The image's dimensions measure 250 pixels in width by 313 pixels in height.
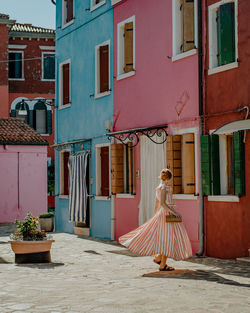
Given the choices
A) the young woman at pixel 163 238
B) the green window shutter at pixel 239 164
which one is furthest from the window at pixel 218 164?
the young woman at pixel 163 238

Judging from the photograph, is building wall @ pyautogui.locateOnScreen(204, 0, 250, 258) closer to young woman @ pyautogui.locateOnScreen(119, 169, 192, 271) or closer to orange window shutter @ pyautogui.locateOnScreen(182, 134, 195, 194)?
orange window shutter @ pyautogui.locateOnScreen(182, 134, 195, 194)

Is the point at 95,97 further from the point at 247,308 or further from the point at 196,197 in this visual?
the point at 247,308

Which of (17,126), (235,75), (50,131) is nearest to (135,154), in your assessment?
(235,75)

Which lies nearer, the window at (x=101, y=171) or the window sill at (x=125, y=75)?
the window sill at (x=125, y=75)

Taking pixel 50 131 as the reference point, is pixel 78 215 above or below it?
below

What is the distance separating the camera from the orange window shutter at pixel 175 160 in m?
14.9

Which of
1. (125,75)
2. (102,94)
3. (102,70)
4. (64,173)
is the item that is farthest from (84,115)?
(125,75)

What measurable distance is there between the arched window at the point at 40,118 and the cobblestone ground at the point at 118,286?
25541 mm

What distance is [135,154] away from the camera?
676 inches

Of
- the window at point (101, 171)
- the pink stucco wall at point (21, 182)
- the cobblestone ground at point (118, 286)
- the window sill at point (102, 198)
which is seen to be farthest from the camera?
the pink stucco wall at point (21, 182)

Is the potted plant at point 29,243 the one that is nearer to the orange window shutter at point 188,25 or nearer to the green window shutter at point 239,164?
the green window shutter at point 239,164

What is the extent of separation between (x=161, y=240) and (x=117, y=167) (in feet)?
21.7

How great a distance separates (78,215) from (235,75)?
27.7 ft

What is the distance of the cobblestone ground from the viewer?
25.9 feet
